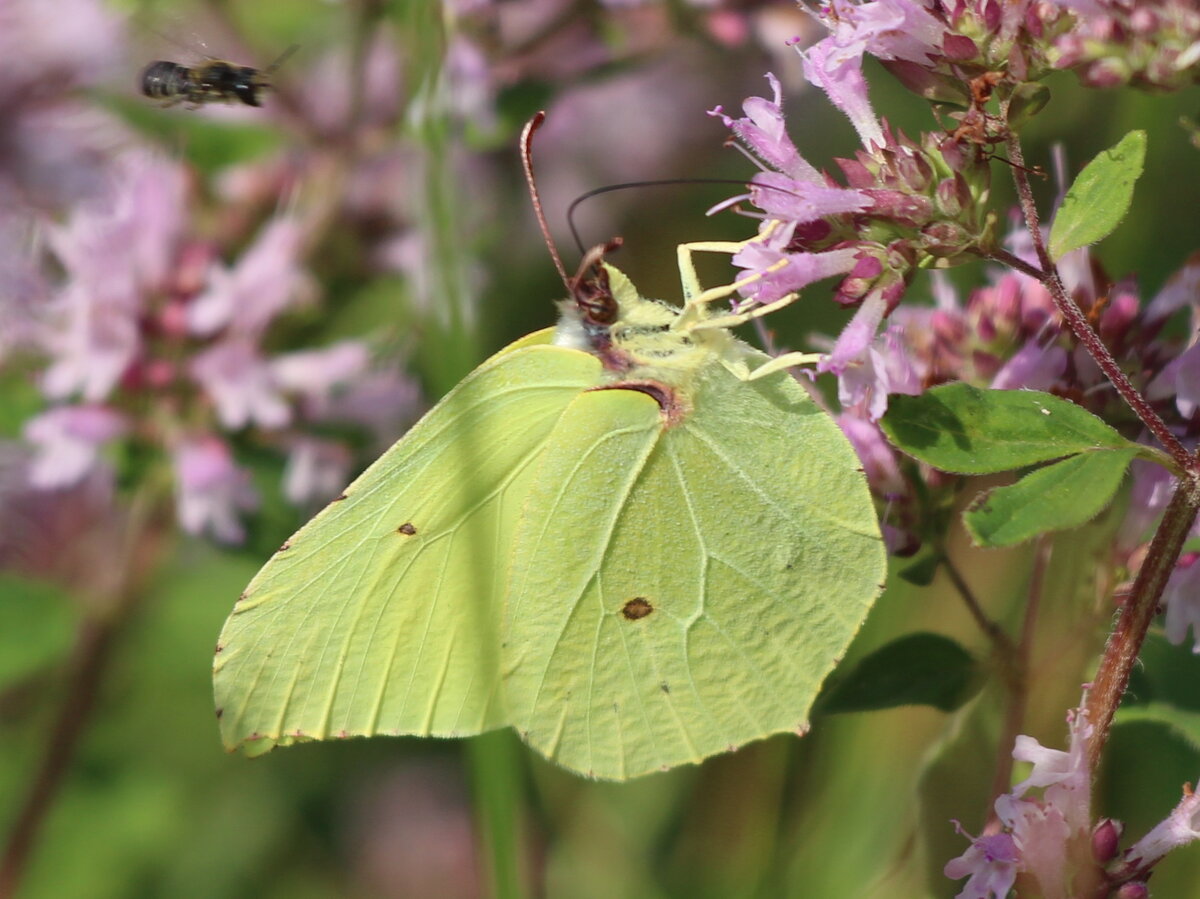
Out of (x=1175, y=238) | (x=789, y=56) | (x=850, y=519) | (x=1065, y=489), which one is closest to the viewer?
(x=1065, y=489)

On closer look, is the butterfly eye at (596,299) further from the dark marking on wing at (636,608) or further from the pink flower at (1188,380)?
the pink flower at (1188,380)

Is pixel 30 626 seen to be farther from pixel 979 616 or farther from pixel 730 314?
pixel 979 616

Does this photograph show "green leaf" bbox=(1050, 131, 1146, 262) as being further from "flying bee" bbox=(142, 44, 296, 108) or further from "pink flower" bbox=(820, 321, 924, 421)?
"flying bee" bbox=(142, 44, 296, 108)

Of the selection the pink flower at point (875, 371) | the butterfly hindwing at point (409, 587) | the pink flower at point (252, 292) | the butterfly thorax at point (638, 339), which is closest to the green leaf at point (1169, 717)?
the pink flower at point (875, 371)

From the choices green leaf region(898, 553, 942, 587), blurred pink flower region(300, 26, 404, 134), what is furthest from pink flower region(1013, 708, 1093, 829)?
blurred pink flower region(300, 26, 404, 134)

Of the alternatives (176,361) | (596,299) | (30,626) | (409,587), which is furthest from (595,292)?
(30,626)

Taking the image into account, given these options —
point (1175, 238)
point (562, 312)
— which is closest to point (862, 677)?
point (562, 312)

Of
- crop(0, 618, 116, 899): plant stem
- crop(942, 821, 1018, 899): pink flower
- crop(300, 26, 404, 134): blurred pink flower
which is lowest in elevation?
crop(0, 618, 116, 899): plant stem

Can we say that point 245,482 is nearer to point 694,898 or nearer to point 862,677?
point 694,898
